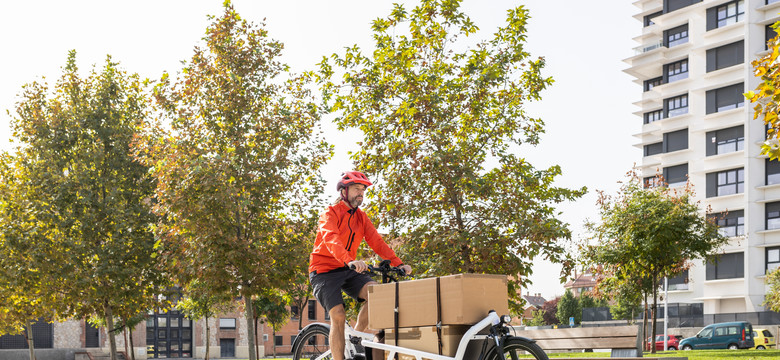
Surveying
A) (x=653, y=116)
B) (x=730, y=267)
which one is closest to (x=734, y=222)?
(x=730, y=267)

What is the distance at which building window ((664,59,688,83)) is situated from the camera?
225ft

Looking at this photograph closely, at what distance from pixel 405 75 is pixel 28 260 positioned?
12.9 metres

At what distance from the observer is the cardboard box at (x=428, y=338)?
632cm

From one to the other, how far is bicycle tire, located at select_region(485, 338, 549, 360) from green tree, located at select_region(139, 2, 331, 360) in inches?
478

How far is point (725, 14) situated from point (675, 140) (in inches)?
437

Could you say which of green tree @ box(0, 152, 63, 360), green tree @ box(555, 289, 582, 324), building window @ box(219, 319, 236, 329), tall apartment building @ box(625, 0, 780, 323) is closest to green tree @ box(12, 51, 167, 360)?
green tree @ box(0, 152, 63, 360)

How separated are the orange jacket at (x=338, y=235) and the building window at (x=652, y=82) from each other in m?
70.8

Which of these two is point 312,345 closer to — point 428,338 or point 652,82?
point 428,338

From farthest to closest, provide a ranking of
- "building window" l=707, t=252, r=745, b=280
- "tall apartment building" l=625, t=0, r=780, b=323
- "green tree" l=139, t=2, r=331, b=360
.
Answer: "building window" l=707, t=252, r=745, b=280 < "tall apartment building" l=625, t=0, r=780, b=323 < "green tree" l=139, t=2, r=331, b=360

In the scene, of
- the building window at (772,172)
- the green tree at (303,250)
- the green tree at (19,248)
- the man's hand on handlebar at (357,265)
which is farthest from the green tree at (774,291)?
the man's hand on handlebar at (357,265)

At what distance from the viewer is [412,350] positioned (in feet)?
21.6

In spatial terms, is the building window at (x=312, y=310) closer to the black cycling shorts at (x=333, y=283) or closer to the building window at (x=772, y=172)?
the building window at (x=772, y=172)

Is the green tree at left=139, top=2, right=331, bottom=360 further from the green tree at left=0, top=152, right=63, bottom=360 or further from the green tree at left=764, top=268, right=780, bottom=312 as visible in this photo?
the green tree at left=764, top=268, right=780, bottom=312

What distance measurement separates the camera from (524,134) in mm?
16062
